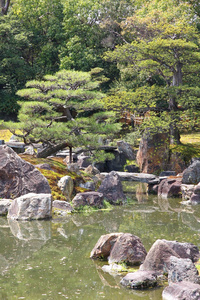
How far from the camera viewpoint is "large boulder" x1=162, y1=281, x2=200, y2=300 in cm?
405

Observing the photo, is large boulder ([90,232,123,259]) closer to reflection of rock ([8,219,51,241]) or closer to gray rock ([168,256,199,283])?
gray rock ([168,256,199,283])

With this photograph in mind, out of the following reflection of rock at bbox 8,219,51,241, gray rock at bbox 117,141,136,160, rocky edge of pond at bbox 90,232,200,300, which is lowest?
reflection of rock at bbox 8,219,51,241

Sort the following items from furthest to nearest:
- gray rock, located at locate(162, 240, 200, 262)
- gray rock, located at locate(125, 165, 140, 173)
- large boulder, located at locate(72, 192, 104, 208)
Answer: gray rock, located at locate(125, 165, 140, 173)
large boulder, located at locate(72, 192, 104, 208)
gray rock, located at locate(162, 240, 200, 262)

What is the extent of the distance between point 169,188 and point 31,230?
6842 millimetres

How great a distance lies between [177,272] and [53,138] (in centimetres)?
891

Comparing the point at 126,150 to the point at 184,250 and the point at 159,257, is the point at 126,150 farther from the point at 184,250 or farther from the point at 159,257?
the point at 159,257

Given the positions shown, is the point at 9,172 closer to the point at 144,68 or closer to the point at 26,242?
the point at 26,242

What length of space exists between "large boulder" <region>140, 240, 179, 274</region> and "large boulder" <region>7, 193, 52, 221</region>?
3950mm

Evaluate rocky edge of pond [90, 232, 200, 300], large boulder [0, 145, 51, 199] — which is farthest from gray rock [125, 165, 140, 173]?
rocky edge of pond [90, 232, 200, 300]

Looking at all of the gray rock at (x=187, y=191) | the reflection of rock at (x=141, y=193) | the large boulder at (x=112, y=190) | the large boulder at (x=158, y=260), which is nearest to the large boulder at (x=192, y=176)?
the gray rock at (x=187, y=191)

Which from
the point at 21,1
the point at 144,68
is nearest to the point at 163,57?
the point at 144,68

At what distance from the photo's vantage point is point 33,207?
879 centimetres

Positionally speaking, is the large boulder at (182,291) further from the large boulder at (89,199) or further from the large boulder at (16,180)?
the large boulder at (16,180)

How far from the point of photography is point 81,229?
804cm
